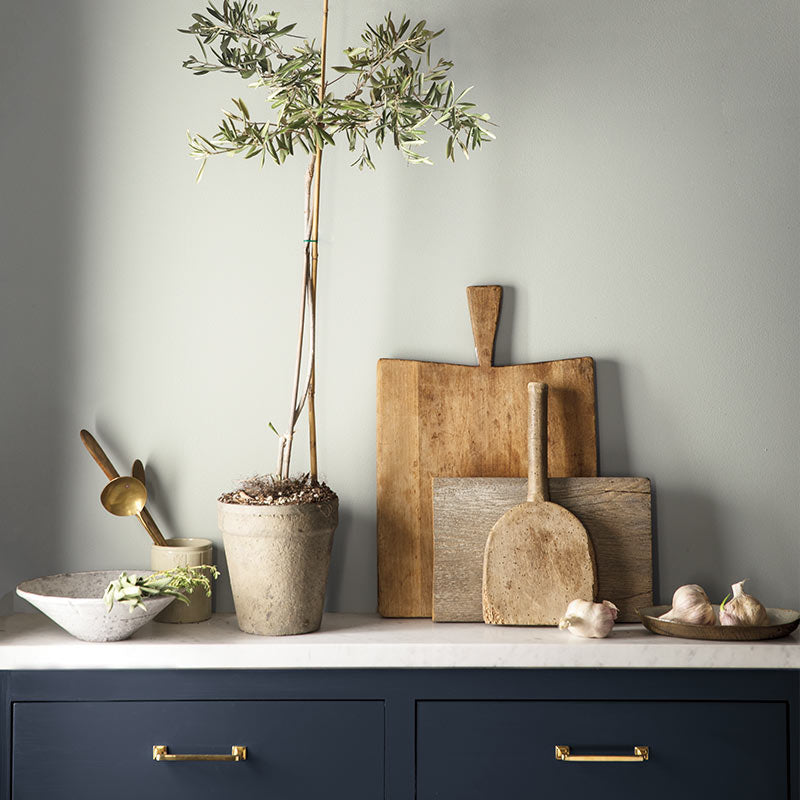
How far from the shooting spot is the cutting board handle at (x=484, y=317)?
1.71 meters

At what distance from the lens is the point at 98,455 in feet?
5.49

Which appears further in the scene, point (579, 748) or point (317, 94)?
point (317, 94)

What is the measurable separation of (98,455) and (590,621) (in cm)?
97

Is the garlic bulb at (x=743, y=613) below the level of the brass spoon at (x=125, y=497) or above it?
below

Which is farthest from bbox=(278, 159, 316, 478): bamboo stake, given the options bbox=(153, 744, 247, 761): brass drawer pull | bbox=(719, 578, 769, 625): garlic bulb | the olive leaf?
bbox=(719, 578, 769, 625): garlic bulb

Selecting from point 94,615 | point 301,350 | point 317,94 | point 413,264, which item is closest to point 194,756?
point 94,615

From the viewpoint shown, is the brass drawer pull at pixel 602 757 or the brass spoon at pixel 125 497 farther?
the brass spoon at pixel 125 497

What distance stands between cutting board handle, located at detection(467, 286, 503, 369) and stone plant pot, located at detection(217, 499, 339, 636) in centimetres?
45

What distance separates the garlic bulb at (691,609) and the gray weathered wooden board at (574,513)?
97 millimetres

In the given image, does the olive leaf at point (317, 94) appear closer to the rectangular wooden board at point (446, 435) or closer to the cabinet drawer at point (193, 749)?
the rectangular wooden board at point (446, 435)

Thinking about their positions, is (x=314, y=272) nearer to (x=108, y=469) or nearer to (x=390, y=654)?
(x=108, y=469)

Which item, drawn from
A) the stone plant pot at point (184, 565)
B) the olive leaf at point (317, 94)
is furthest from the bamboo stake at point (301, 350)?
the stone plant pot at point (184, 565)

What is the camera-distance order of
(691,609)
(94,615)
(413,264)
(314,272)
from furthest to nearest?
(413,264), (314,272), (691,609), (94,615)

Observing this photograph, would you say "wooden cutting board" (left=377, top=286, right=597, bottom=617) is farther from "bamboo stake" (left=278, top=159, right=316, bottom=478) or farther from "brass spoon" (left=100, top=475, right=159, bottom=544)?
"brass spoon" (left=100, top=475, right=159, bottom=544)
